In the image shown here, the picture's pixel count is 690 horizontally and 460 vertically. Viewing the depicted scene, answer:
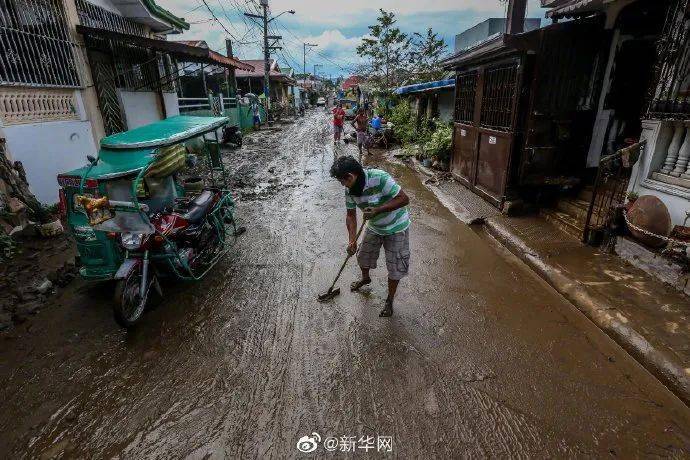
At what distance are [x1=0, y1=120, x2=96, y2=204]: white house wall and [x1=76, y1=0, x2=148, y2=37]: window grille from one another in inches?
113

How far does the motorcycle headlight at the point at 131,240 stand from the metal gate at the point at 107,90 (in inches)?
271

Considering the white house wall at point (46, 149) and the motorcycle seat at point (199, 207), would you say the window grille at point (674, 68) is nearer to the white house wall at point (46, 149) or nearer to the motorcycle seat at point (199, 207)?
the motorcycle seat at point (199, 207)

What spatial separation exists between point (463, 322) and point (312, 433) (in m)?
2.12

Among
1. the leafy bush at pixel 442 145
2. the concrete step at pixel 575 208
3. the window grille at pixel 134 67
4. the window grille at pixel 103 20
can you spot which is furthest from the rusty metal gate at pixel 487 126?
the window grille at pixel 103 20

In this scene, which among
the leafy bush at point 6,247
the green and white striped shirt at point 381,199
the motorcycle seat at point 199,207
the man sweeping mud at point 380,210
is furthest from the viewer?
the leafy bush at point 6,247

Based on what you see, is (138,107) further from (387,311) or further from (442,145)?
(387,311)

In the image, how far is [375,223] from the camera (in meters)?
3.87

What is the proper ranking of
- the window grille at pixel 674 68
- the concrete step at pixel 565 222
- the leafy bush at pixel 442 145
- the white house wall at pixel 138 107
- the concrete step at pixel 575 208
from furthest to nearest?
1. the leafy bush at pixel 442 145
2. the white house wall at pixel 138 107
3. the concrete step at pixel 575 208
4. the concrete step at pixel 565 222
5. the window grille at pixel 674 68

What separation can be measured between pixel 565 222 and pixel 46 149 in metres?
9.91

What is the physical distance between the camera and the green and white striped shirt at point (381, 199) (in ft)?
11.9

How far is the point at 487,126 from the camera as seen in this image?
26.1 feet

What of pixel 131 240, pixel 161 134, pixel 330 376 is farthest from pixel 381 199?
pixel 161 134

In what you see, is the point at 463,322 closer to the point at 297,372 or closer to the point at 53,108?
the point at 297,372

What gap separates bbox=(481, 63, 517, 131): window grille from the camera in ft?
22.6
